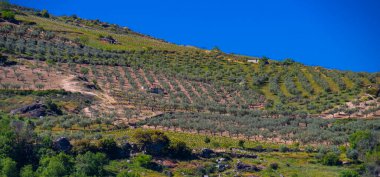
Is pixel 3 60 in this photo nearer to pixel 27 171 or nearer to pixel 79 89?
pixel 79 89

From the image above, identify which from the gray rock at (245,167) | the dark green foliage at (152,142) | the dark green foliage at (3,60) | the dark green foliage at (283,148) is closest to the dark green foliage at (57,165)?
the dark green foliage at (152,142)

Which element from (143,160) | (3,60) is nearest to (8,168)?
(143,160)

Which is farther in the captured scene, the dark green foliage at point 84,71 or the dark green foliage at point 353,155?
the dark green foliage at point 84,71

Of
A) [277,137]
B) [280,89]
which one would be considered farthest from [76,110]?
[280,89]

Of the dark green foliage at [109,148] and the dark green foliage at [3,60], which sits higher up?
the dark green foliage at [3,60]

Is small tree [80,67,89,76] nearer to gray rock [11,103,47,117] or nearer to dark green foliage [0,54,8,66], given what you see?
dark green foliage [0,54,8,66]

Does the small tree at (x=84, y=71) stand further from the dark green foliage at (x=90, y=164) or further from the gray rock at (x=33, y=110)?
the dark green foliage at (x=90, y=164)

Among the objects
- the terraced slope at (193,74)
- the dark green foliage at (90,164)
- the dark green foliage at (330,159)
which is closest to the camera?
the dark green foliage at (90,164)

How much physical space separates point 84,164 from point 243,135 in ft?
106

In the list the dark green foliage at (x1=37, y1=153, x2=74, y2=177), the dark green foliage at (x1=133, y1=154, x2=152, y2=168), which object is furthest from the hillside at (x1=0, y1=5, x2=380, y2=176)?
the dark green foliage at (x1=37, y1=153, x2=74, y2=177)

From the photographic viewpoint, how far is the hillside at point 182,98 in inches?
2921

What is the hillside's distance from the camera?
74188mm

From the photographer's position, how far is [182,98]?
107m

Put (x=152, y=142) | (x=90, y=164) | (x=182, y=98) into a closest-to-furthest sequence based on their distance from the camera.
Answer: (x=90, y=164), (x=152, y=142), (x=182, y=98)
